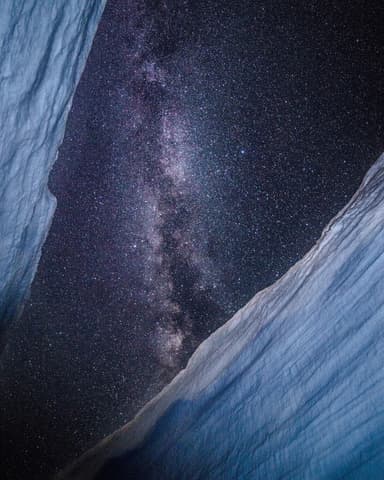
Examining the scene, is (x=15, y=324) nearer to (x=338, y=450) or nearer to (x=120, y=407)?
(x=120, y=407)

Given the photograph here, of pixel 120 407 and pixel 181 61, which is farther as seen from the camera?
pixel 120 407

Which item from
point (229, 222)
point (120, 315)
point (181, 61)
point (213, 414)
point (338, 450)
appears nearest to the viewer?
point (338, 450)

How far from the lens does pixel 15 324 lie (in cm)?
312

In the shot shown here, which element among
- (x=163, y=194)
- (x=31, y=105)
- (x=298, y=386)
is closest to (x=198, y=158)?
(x=163, y=194)

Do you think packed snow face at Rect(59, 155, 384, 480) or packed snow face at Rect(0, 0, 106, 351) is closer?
packed snow face at Rect(59, 155, 384, 480)

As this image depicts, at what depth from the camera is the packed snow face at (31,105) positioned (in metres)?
1.64

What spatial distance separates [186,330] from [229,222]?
1.07 meters

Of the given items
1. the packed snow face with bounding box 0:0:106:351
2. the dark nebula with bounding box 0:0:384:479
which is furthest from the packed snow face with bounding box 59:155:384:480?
the packed snow face with bounding box 0:0:106:351

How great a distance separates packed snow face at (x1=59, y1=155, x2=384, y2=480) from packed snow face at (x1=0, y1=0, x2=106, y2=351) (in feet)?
5.48

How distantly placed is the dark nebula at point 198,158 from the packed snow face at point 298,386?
2.30 ft

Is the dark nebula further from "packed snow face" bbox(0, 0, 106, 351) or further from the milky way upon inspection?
"packed snow face" bbox(0, 0, 106, 351)

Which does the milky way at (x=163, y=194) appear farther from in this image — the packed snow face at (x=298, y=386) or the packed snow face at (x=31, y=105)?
the packed snow face at (x=298, y=386)

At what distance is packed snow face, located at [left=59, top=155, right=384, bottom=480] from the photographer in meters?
1.03

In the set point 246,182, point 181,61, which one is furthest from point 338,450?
point 181,61
